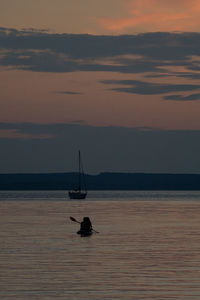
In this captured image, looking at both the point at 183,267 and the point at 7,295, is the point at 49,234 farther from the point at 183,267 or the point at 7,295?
the point at 7,295

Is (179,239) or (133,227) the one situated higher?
(133,227)

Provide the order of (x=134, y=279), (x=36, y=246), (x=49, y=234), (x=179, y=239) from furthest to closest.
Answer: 1. (x=49, y=234)
2. (x=179, y=239)
3. (x=36, y=246)
4. (x=134, y=279)

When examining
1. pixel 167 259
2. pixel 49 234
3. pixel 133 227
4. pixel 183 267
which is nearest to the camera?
pixel 183 267

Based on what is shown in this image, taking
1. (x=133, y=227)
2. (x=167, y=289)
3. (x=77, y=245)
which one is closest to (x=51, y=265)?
(x=167, y=289)

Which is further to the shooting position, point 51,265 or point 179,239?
point 179,239

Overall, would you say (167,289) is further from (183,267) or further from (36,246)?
(36,246)

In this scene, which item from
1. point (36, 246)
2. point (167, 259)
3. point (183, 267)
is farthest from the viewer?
point (36, 246)

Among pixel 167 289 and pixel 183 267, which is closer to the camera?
pixel 167 289

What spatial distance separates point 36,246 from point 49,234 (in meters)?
14.4

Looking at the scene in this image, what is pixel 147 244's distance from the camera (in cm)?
6284

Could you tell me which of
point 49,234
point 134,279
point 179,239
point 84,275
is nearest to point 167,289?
point 134,279

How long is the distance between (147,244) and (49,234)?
48.0 ft

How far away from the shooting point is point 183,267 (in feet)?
153

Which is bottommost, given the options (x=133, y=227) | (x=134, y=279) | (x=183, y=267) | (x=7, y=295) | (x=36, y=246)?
(x=7, y=295)
